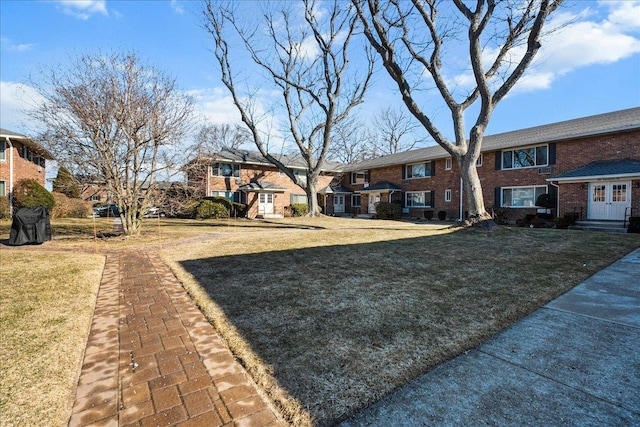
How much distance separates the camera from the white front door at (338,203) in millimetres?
31266

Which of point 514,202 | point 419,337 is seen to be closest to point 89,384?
point 419,337

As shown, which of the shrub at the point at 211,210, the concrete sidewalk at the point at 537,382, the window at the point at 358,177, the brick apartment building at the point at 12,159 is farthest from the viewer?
the window at the point at 358,177

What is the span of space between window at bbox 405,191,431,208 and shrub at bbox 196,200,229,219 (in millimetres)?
14233

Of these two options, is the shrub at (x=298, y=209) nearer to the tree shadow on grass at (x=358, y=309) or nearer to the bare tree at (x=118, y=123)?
the bare tree at (x=118, y=123)

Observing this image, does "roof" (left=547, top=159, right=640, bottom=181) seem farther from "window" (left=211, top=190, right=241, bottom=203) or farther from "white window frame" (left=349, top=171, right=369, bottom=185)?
"window" (left=211, top=190, right=241, bottom=203)

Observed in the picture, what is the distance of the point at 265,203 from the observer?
26.6 m

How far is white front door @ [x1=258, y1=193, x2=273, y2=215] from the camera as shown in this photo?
26312mm

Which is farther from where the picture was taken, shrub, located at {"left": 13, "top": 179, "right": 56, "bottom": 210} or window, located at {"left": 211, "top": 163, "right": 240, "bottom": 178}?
window, located at {"left": 211, "top": 163, "right": 240, "bottom": 178}

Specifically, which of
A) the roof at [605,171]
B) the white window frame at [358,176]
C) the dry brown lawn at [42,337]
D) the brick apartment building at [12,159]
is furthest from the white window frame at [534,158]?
the brick apartment building at [12,159]

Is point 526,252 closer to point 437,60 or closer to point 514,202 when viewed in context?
point 437,60

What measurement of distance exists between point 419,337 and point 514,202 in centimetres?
1895

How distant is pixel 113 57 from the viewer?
1051cm

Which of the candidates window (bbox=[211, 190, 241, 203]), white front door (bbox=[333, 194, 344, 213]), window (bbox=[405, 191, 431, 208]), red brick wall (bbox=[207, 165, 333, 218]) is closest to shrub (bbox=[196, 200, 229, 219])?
window (bbox=[211, 190, 241, 203])

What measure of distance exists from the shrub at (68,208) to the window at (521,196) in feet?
94.9
